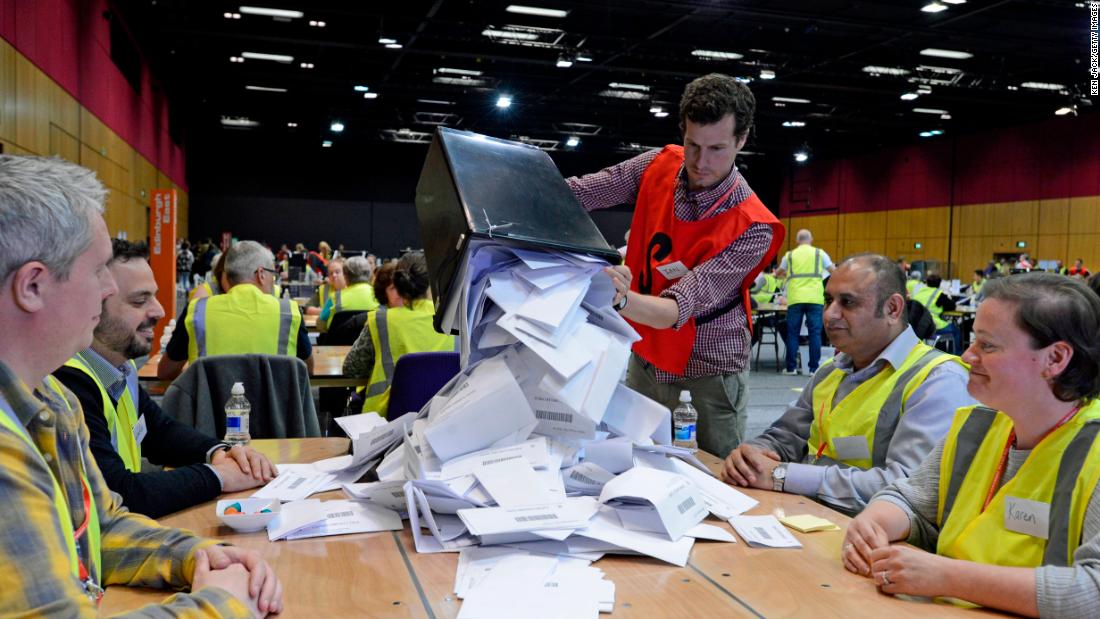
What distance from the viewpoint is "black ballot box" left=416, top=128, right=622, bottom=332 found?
171 centimetres

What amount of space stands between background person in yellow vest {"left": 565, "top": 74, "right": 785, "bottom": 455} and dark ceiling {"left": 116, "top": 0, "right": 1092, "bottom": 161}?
9.27 metres

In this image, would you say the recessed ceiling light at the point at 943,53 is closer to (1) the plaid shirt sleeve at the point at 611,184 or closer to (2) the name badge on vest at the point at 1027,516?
(1) the plaid shirt sleeve at the point at 611,184

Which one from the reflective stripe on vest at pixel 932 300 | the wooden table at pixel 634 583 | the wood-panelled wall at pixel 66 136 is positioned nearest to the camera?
the wooden table at pixel 634 583

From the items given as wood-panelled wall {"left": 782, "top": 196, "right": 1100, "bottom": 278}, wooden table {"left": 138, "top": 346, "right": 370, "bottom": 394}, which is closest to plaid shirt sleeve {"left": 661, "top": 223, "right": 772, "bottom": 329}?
wooden table {"left": 138, "top": 346, "right": 370, "bottom": 394}

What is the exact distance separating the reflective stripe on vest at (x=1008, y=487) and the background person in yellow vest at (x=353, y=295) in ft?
15.5

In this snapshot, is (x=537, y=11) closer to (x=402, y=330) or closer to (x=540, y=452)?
(x=402, y=330)

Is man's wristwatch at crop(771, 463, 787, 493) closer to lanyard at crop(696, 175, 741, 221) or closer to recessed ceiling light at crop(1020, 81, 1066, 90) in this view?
lanyard at crop(696, 175, 741, 221)

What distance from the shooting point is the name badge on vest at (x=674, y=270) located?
8.07 feet

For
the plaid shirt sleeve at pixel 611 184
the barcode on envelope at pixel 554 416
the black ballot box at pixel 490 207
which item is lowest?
the barcode on envelope at pixel 554 416

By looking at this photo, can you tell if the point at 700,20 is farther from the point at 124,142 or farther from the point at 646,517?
the point at 646,517

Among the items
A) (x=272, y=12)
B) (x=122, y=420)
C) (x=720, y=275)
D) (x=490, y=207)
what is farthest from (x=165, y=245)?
(x=490, y=207)

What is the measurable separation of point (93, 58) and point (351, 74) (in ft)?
20.4

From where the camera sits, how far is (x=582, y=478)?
1764mm

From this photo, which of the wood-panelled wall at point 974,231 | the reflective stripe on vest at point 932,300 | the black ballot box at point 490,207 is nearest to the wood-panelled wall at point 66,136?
the black ballot box at point 490,207
